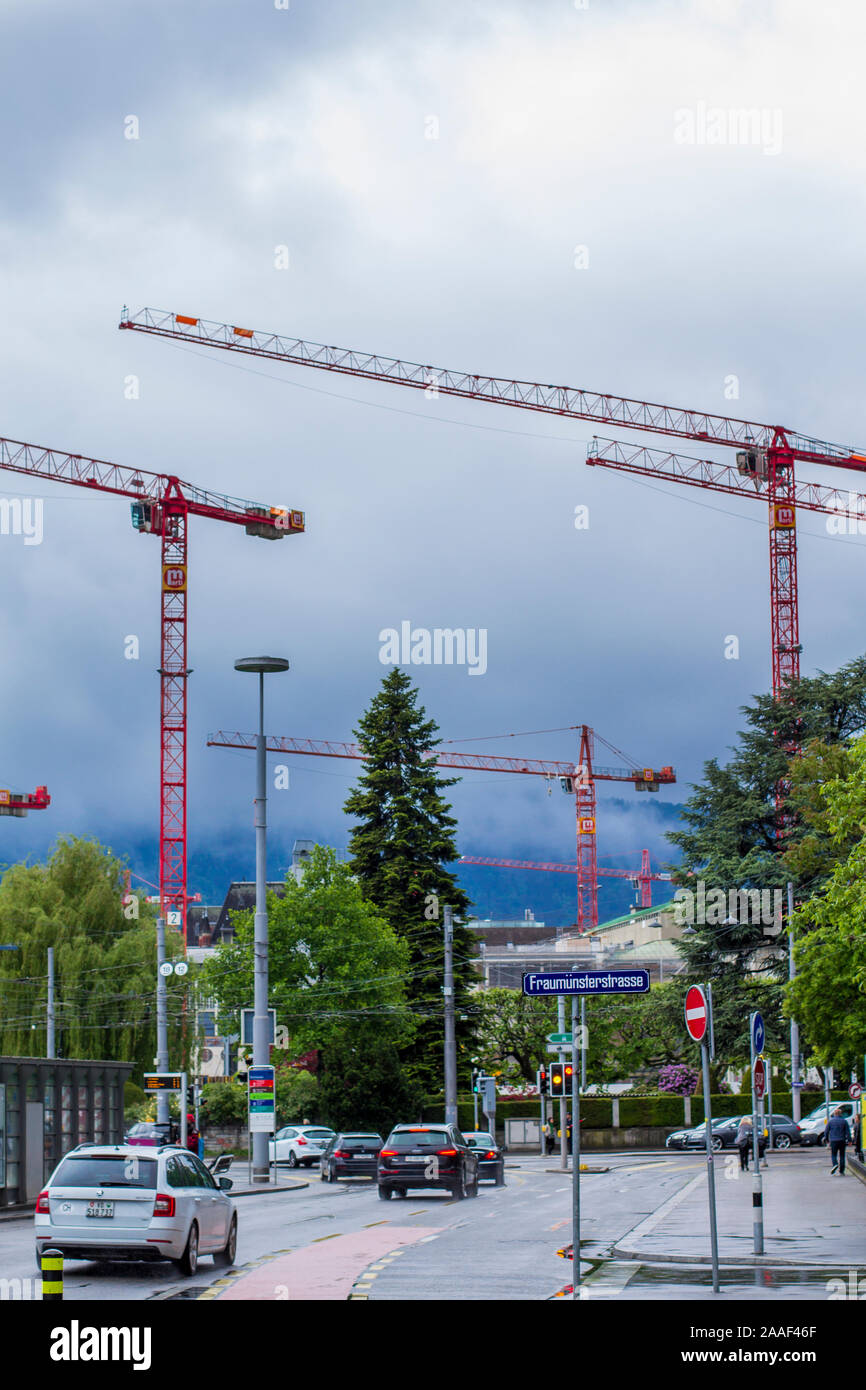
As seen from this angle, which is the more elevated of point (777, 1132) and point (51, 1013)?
point (51, 1013)

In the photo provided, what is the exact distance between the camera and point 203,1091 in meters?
74.6

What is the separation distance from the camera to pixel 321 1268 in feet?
63.4

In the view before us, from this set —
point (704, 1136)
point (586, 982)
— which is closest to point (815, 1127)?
point (704, 1136)

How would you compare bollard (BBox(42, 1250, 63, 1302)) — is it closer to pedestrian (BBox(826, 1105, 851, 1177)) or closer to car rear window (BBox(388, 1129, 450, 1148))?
car rear window (BBox(388, 1129, 450, 1148))

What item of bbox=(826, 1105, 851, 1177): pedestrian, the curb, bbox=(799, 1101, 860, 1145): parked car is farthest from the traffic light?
the curb

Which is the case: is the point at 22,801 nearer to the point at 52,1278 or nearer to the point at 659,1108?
the point at 659,1108

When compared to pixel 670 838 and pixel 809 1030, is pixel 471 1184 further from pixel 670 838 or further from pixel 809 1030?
pixel 670 838

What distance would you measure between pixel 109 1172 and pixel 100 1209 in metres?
0.40

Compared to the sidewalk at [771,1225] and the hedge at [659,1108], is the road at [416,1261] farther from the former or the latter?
the hedge at [659,1108]

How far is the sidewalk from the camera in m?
20.4

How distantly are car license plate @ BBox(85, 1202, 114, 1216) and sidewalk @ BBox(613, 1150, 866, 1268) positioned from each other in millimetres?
6266

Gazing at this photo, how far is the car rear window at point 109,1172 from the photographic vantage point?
18.1 metres

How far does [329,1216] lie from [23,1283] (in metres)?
13.6
